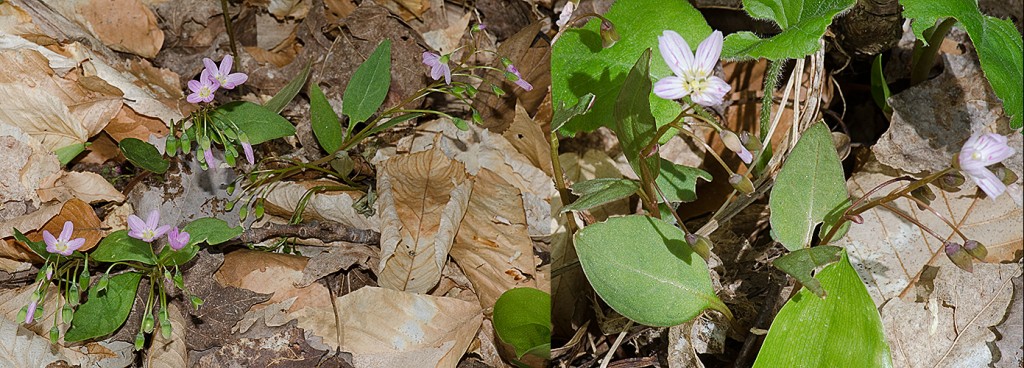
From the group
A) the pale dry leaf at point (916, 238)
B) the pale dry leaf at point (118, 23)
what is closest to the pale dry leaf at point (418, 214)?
the pale dry leaf at point (118, 23)

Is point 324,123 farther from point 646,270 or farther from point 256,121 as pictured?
point 646,270

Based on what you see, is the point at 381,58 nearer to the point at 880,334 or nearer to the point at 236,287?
the point at 236,287

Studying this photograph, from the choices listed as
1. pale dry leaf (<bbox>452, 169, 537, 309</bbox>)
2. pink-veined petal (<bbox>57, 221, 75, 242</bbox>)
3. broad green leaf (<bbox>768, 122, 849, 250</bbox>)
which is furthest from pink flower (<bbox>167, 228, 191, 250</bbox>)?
broad green leaf (<bbox>768, 122, 849, 250</bbox>)

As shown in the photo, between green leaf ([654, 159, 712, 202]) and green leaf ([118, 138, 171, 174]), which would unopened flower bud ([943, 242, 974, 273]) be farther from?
green leaf ([118, 138, 171, 174])

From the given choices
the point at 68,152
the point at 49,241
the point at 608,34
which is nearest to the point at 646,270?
the point at 608,34

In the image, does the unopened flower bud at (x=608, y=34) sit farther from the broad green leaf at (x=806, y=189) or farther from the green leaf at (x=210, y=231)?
the green leaf at (x=210, y=231)

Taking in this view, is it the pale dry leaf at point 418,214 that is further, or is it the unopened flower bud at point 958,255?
the pale dry leaf at point 418,214
